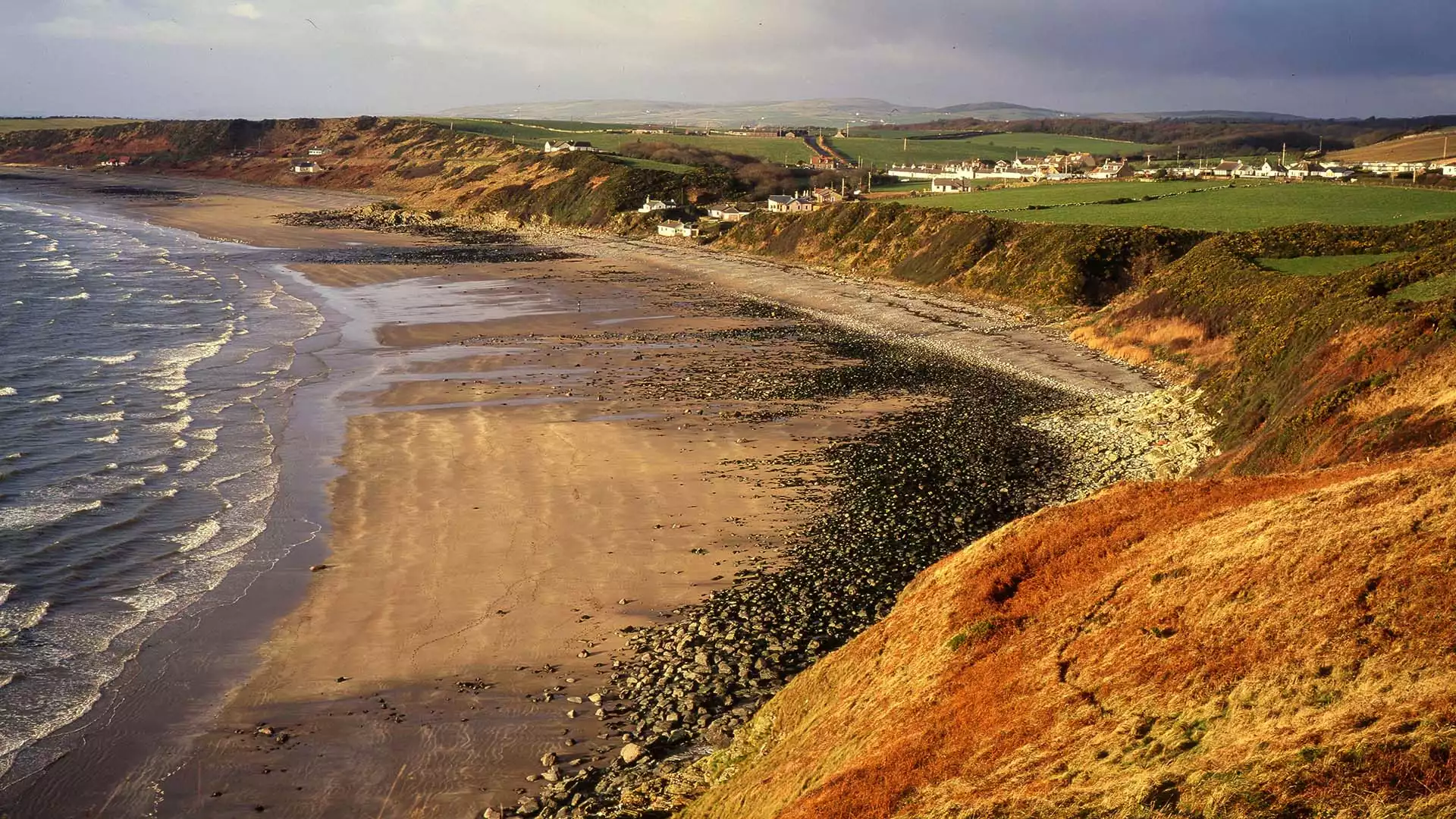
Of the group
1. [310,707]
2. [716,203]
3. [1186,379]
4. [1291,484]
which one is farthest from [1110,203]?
[310,707]

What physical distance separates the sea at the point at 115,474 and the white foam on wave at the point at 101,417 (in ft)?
0.33

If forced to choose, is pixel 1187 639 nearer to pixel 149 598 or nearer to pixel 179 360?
pixel 149 598

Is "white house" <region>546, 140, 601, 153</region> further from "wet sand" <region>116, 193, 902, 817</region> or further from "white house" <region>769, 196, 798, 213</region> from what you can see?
"wet sand" <region>116, 193, 902, 817</region>

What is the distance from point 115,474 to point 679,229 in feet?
249

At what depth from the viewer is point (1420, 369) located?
2366cm

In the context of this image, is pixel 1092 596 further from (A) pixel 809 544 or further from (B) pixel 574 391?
(B) pixel 574 391

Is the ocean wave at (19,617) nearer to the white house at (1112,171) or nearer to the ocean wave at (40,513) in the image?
the ocean wave at (40,513)

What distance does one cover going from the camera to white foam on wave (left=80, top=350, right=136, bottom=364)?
46.2 m

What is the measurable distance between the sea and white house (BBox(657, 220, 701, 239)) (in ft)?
140

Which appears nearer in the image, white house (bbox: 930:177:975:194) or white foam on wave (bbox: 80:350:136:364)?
white foam on wave (bbox: 80:350:136:364)

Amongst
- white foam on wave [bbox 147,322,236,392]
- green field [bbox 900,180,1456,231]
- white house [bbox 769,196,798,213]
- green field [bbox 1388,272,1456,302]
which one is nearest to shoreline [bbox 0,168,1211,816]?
white foam on wave [bbox 147,322,236,392]

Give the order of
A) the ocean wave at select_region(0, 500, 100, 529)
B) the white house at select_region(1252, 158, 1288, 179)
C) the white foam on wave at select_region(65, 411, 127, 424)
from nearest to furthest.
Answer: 1. the ocean wave at select_region(0, 500, 100, 529)
2. the white foam on wave at select_region(65, 411, 127, 424)
3. the white house at select_region(1252, 158, 1288, 179)

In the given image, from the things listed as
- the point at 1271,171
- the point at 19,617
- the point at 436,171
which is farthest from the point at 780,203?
the point at 19,617

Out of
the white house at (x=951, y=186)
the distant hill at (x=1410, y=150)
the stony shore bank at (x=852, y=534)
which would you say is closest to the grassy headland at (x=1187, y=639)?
the stony shore bank at (x=852, y=534)
